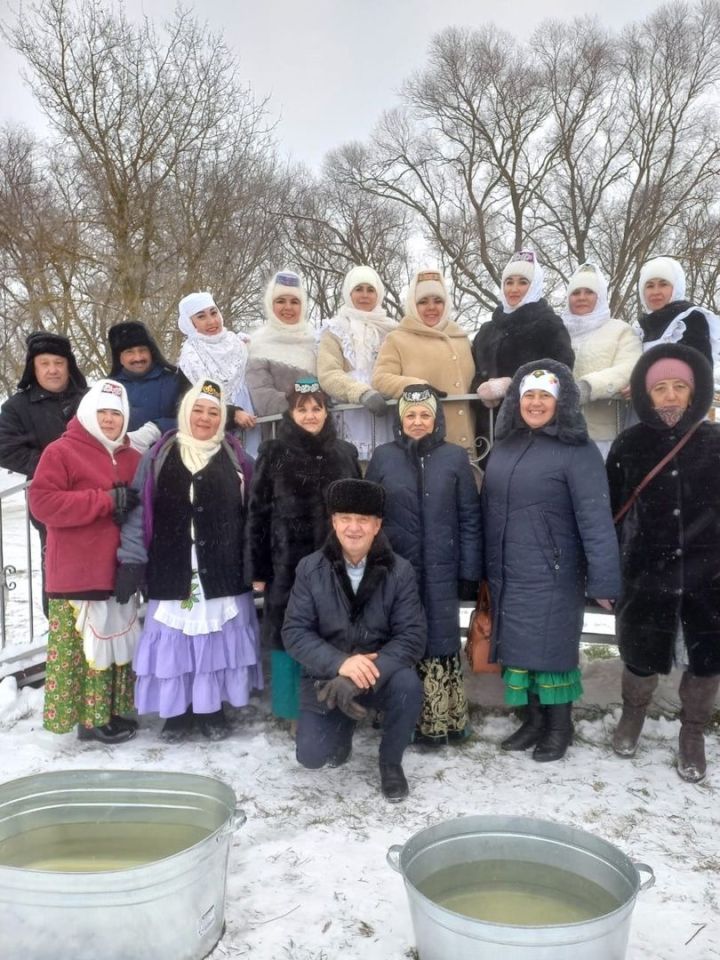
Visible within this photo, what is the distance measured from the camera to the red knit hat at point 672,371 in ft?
10.4

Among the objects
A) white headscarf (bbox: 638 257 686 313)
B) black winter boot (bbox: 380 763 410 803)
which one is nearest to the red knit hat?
white headscarf (bbox: 638 257 686 313)

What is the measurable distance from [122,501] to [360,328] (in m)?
1.64

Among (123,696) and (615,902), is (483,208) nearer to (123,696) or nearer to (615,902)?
(123,696)

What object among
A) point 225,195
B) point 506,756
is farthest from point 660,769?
point 225,195

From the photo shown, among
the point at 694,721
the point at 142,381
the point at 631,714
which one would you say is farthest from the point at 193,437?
the point at 694,721

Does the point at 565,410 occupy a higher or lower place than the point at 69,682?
higher

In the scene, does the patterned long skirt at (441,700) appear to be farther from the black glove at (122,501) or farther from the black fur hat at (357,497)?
the black glove at (122,501)

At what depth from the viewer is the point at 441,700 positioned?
351 cm

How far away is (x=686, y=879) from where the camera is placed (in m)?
2.52

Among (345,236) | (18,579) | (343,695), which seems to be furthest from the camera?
(345,236)

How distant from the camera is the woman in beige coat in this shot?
3.94 m

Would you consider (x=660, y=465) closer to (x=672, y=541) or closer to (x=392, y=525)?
(x=672, y=541)

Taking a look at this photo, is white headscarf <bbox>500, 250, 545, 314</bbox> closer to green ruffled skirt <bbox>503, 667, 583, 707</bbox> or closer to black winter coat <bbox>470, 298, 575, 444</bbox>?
black winter coat <bbox>470, 298, 575, 444</bbox>

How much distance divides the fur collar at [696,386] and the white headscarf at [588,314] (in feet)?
3.10
